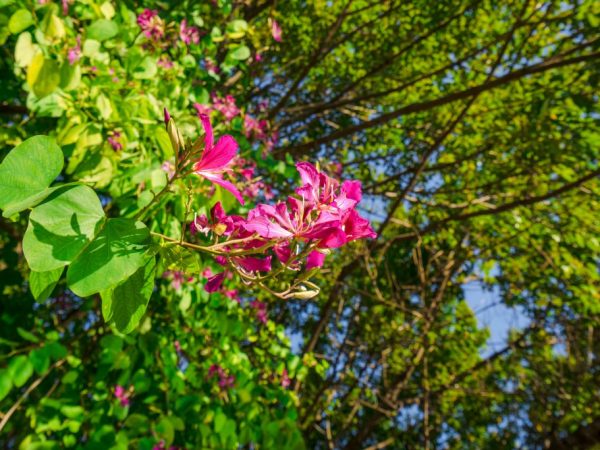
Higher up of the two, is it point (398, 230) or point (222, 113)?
point (398, 230)

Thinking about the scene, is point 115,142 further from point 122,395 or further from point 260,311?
point 260,311

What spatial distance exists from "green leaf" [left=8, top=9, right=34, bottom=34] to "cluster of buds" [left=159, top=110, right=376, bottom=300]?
1.01 meters

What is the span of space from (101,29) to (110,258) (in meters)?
1.17

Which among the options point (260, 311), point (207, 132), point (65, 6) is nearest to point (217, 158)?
point (207, 132)

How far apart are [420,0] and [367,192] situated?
1639 millimetres

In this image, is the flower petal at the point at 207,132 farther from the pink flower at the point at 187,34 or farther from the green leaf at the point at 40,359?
the pink flower at the point at 187,34

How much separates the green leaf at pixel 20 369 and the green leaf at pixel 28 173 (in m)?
1.22

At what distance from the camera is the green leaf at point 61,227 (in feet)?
1.50

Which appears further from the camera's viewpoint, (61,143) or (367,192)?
(367,192)

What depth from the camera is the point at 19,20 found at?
4.03 feet

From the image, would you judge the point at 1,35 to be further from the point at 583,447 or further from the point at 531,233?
the point at 583,447

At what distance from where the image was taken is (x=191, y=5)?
7.02ft

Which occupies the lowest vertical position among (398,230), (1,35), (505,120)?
(1,35)

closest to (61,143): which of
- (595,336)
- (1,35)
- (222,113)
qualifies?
(1,35)
